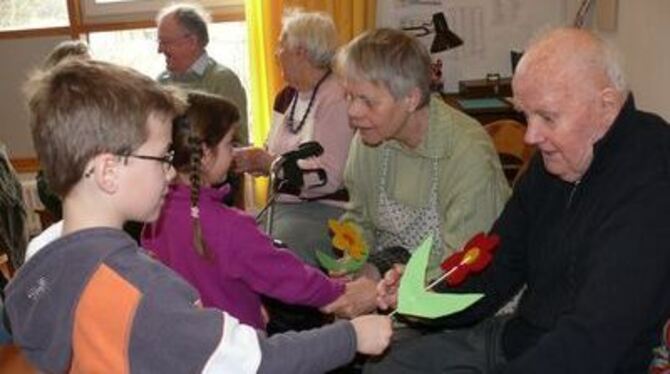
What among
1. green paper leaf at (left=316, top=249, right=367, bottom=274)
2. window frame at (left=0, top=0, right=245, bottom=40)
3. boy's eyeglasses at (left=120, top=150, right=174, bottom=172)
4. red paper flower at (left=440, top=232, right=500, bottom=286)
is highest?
window frame at (left=0, top=0, right=245, bottom=40)

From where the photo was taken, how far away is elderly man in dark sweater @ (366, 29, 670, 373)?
4.44ft

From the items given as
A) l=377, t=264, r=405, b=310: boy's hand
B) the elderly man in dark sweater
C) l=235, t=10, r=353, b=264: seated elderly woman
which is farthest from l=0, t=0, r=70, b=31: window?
the elderly man in dark sweater

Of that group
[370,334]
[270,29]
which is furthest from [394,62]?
[270,29]

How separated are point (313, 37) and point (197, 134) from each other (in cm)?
134

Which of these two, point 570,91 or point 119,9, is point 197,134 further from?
point 119,9

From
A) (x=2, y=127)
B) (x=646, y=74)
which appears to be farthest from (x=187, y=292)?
(x=2, y=127)

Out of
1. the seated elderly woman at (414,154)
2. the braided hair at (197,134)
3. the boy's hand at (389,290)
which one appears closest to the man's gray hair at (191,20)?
the seated elderly woman at (414,154)

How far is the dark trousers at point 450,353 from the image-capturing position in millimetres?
1754

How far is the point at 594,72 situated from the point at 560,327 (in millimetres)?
510

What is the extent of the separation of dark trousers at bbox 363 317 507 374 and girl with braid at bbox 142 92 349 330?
0.80ft

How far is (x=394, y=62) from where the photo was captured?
2031 mm

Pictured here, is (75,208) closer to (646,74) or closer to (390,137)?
(390,137)

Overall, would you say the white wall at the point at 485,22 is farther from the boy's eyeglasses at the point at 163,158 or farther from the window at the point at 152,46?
the boy's eyeglasses at the point at 163,158

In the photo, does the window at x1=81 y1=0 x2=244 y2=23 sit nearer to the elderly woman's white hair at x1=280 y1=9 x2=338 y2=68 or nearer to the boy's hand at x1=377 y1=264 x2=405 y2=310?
the elderly woman's white hair at x1=280 y1=9 x2=338 y2=68
